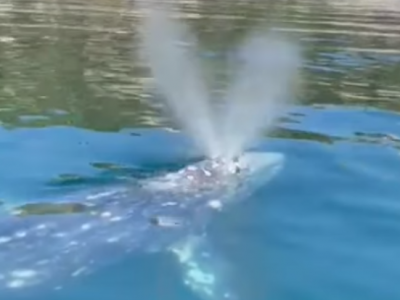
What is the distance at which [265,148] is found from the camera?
10438 millimetres

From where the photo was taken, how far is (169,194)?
7.86 m

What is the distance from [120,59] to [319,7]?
16.2 metres

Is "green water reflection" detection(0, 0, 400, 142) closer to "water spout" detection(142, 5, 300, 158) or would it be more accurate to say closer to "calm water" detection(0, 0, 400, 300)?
"calm water" detection(0, 0, 400, 300)

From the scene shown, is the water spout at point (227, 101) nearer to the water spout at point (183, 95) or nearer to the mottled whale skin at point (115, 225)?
the water spout at point (183, 95)

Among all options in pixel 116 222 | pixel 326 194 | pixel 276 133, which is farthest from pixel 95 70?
pixel 116 222

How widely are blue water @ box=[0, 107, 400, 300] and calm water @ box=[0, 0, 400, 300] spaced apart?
13mm

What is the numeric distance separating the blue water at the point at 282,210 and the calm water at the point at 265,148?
0.01 metres

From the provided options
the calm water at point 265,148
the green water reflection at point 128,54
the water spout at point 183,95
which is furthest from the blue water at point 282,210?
the green water reflection at point 128,54

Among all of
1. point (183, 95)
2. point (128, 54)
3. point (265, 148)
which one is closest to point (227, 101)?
point (183, 95)

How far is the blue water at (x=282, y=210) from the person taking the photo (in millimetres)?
6578

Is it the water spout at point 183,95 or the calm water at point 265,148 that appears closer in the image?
the calm water at point 265,148

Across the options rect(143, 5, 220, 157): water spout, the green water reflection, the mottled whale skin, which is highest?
the mottled whale skin

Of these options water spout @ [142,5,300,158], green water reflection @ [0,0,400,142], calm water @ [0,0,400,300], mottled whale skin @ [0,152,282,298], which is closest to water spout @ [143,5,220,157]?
water spout @ [142,5,300,158]

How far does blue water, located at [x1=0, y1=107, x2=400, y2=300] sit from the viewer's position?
658 centimetres
